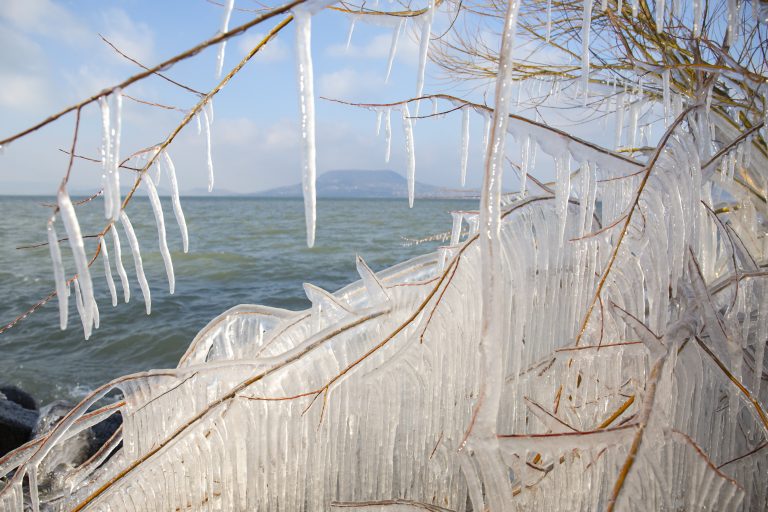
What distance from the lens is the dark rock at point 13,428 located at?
4.09 m

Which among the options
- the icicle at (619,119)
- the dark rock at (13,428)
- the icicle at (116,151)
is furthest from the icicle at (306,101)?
the dark rock at (13,428)

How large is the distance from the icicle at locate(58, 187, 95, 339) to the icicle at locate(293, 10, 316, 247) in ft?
1.25

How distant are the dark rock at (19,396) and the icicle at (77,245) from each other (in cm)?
536

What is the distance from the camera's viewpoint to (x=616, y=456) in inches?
42.6

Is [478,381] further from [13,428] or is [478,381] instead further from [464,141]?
[13,428]

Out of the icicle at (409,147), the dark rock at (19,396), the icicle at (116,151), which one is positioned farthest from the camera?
the dark rock at (19,396)

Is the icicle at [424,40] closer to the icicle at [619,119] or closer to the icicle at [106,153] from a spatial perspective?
the icicle at [106,153]

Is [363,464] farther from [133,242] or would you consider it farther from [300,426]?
[133,242]

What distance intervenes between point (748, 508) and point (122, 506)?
175cm

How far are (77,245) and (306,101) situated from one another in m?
0.48

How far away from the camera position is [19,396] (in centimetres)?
522

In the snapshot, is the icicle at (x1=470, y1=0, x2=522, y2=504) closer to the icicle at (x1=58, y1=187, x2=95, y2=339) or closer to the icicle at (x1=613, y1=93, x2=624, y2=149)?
the icicle at (x1=58, y1=187, x2=95, y2=339)

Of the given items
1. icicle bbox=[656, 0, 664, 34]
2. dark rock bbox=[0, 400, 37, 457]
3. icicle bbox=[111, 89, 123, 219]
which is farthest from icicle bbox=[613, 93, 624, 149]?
dark rock bbox=[0, 400, 37, 457]

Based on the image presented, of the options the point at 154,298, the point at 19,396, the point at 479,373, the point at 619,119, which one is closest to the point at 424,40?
the point at 479,373
